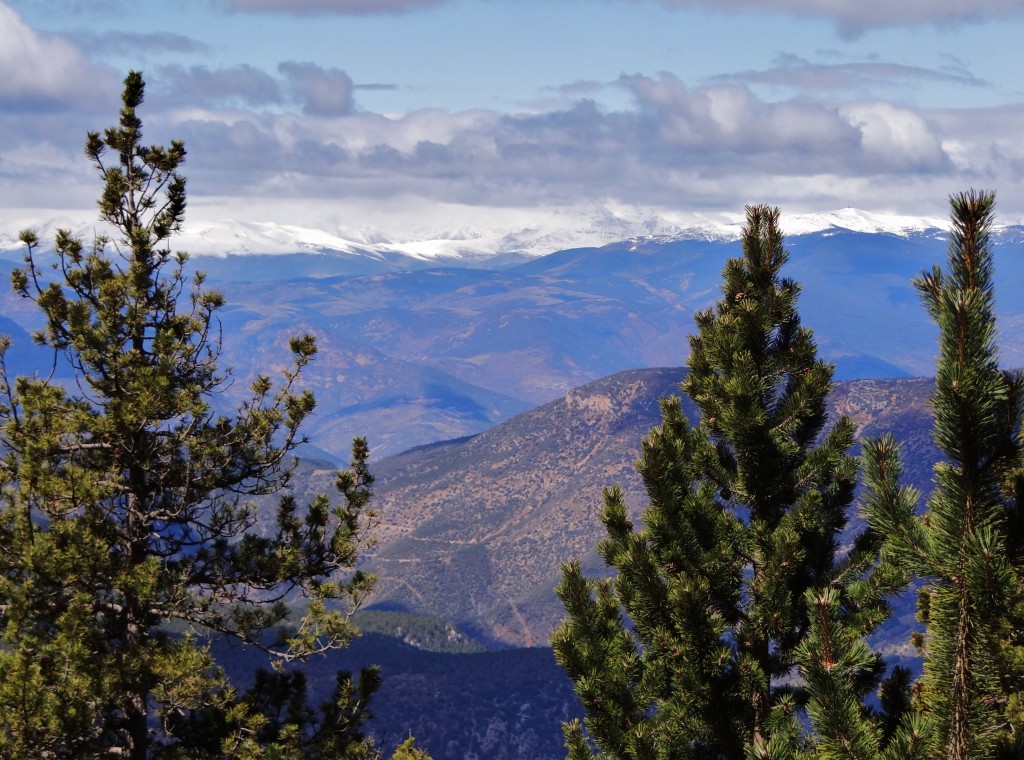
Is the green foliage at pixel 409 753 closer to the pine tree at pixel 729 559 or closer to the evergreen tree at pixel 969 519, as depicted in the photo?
the pine tree at pixel 729 559

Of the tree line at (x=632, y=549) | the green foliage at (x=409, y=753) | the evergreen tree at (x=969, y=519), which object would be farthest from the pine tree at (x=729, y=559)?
the green foliage at (x=409, y=753)

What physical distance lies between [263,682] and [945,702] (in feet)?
50.6

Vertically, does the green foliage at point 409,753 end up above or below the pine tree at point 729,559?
below

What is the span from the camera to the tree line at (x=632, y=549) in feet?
24.6

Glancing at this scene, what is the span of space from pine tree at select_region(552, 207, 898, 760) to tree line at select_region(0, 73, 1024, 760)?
1.5 inches

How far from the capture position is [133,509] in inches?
752

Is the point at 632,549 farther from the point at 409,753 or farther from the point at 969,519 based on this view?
the point at 409,753

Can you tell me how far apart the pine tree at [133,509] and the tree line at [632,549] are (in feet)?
0.19

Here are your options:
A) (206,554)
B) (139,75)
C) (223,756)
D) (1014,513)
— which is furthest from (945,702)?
(139,75)

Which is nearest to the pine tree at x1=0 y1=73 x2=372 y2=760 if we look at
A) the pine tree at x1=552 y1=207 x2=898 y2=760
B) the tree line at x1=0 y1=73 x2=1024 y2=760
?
the tree line at x1=0 y1=73 x2=1024 y2=760

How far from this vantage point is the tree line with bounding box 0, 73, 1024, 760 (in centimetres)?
751

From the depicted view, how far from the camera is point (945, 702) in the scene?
7.71 metres

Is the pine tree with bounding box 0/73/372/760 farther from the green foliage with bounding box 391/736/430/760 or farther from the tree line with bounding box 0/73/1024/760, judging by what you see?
the green foliage with bounding box 391/736/430/760

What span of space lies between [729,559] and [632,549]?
149cm
